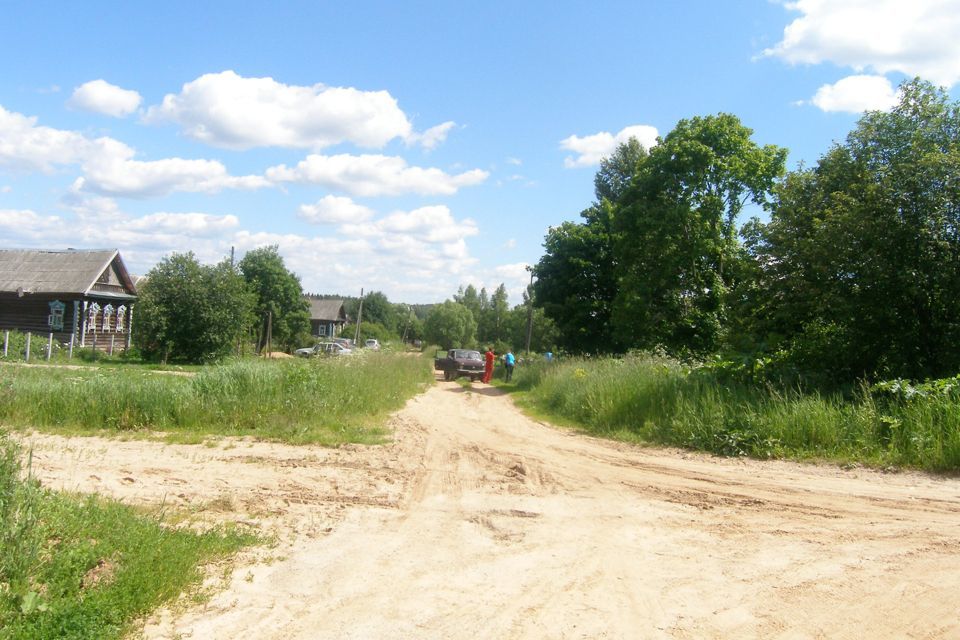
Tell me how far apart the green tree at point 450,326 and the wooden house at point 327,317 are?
11753 mm

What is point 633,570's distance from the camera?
5.70m

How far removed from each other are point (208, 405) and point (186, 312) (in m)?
20.7

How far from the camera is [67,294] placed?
32.5 meters

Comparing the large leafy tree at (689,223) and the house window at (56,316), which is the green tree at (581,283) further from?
the house window at (56,316)

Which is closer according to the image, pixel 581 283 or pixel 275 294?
pixel 581 283

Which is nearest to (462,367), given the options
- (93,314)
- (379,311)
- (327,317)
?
(93,314)

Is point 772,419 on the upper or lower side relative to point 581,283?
lower

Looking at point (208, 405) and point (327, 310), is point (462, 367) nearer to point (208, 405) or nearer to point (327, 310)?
point (208, 405)

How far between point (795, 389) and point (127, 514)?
11.0 meters

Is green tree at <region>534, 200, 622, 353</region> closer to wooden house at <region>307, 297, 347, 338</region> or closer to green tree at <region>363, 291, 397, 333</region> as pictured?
wooden house at <region>307, 297, 347, 338</region>

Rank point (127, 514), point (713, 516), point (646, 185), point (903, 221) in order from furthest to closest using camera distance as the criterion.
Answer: point (646, 185) < point (903, 221) < point (713, 516) < point (127, 514)

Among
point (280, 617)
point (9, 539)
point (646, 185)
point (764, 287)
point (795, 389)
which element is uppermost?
point (646, 185)

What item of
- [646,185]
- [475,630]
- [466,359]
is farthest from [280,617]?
[466,359]

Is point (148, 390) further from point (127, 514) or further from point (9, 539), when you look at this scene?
point (9, 539)
